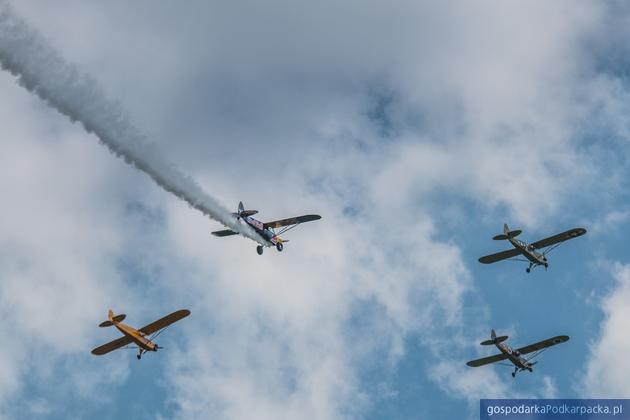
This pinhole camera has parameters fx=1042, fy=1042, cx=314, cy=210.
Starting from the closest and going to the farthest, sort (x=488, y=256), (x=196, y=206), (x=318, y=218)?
(x=196, y=206), (x=318, y=218), (x=488, y=256)

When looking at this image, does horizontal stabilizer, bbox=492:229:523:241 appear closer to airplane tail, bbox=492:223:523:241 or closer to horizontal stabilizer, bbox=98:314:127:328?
airplane tail, bbox=492:223:523:241

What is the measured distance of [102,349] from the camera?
255 ft

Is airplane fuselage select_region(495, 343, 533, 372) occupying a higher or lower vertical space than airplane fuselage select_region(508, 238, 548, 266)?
lower

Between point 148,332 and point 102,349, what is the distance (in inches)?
229

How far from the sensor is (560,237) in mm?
80500

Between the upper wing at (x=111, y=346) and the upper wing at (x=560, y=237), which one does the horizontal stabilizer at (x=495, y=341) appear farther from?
the upper wing at (x=111, y=346)

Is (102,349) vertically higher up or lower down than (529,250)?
lower down

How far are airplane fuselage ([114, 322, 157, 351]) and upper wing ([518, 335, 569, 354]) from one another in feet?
95.0

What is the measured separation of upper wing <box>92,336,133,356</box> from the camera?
76250 mm

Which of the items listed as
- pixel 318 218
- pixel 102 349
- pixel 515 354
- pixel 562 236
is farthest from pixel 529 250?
pixel 102 349

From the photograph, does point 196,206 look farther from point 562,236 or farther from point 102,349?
point 562,236

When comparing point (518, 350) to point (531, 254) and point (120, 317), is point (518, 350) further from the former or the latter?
point (120, 317)

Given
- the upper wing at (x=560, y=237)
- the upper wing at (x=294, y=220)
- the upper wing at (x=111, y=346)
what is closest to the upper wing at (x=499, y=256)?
the upper wing at (x=560, y=237)

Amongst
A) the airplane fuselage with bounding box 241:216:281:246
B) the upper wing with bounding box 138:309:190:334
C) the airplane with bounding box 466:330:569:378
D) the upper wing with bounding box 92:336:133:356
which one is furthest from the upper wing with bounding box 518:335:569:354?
the upper wing with bounding box 92:336:133:356
